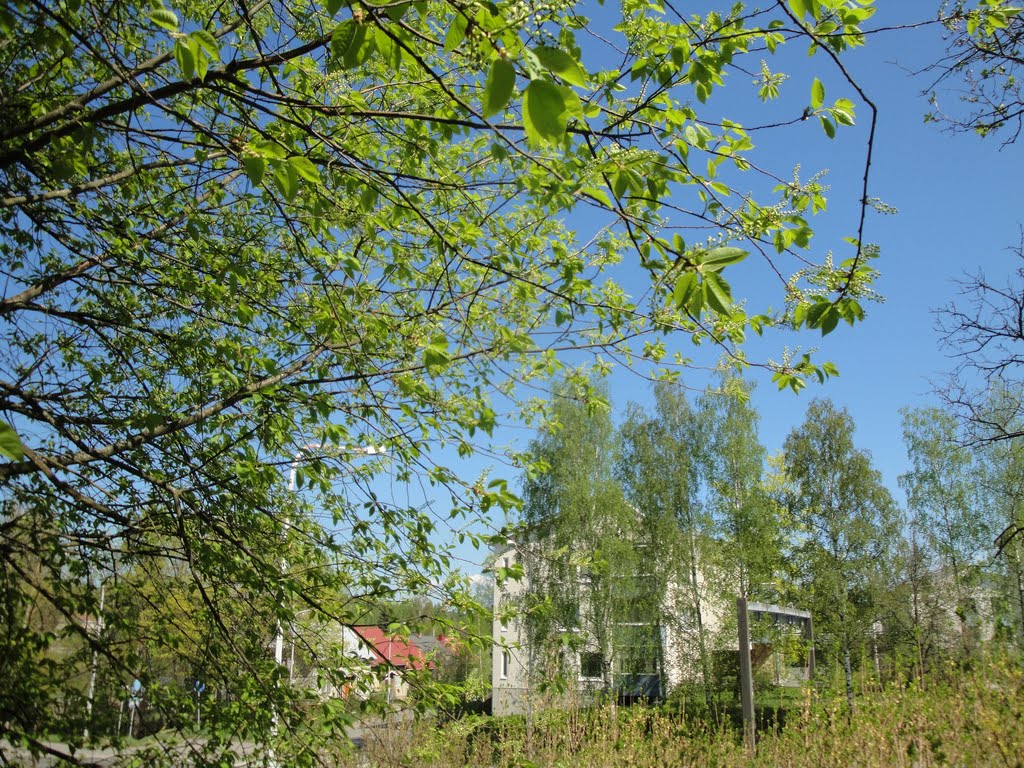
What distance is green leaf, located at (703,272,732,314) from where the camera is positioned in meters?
1.25

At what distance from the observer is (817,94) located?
1813mm

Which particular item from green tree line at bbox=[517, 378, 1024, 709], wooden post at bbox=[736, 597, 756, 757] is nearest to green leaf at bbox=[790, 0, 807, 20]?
wooden post at bbox=[736, 597, 756, 757]

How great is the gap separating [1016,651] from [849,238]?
710cm

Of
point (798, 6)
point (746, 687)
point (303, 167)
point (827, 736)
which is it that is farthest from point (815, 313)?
point (746, 687)

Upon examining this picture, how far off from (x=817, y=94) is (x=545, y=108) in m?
1.21

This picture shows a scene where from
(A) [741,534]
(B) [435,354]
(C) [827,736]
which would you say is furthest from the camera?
(A) [741,534]

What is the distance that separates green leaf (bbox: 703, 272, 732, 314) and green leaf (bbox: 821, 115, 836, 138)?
A: 2.85 feet

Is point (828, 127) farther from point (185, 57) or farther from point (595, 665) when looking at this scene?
point (595, 665)

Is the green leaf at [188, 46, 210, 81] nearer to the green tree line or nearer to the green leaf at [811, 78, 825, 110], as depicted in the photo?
the green leaf at [811, 78, 825, 110]

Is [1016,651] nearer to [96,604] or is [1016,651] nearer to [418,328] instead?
[418,328]

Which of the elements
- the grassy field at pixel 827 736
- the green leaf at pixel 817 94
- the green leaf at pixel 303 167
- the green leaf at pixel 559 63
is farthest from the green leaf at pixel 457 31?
the grassy field at pixel 827 736

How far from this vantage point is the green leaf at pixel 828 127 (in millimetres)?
1854

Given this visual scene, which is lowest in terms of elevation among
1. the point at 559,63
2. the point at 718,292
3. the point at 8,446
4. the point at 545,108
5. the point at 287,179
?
the point at 8,446

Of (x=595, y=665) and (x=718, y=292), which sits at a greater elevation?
(x=718, y=292)
